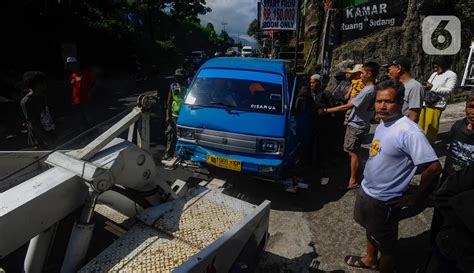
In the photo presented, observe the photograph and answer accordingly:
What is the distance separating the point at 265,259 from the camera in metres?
3.62

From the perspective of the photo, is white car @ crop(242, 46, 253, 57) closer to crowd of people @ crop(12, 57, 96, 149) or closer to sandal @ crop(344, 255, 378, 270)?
crowd of people @ crop(12, 57, 96, 149)

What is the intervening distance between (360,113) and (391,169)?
2.08 meters

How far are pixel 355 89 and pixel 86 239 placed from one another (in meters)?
4.44

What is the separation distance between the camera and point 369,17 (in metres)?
11.4

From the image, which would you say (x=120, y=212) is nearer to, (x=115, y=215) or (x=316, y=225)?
(x=115, y=215)

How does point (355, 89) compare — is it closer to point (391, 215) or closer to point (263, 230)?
point (391, 215)

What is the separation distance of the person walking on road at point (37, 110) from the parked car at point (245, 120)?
194cm

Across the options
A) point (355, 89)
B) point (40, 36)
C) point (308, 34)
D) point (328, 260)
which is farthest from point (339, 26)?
point (40, 36)

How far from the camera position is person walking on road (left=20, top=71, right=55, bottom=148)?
457 cm

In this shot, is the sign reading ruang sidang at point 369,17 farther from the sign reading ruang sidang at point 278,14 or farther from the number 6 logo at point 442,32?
the sign reading ruang sidang at point 278,14

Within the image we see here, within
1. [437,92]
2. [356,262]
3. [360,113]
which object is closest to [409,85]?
A: [360,113]

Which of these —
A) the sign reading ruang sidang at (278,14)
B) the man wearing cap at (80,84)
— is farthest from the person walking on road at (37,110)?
the sign reading ruang sidang at (278,14)

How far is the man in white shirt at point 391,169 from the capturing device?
2.55 metres

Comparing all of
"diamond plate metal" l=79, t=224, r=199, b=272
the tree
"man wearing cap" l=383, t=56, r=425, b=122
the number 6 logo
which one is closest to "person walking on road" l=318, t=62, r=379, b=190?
"man wearing cap" l=383, t=56, r=425, b=122
